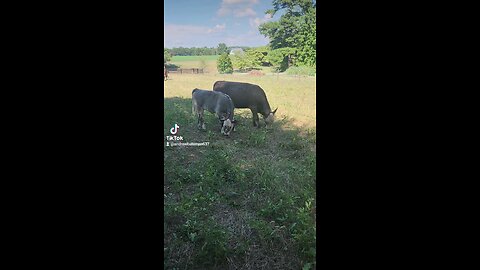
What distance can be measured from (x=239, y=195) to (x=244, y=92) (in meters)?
0.56

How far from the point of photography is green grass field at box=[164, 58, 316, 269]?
179cm

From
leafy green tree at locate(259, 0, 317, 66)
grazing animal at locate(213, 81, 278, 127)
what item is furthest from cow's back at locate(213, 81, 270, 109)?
leafy green tree at locate(259, 0, 317, 66)

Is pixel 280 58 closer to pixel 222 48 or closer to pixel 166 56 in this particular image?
pixel 222 48

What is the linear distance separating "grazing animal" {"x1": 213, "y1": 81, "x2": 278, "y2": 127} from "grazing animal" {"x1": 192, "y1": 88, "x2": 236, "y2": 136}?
0.03m

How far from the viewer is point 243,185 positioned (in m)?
1.92

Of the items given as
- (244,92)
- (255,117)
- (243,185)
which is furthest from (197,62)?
(243,185)

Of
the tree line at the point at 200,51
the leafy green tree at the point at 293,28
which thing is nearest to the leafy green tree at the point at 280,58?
the leafy green tree at the point at 293,28

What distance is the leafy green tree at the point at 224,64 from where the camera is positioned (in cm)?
197

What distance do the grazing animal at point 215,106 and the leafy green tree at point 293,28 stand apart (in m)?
0.40
